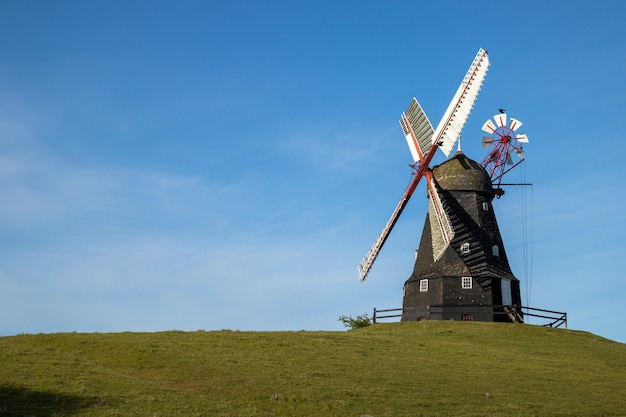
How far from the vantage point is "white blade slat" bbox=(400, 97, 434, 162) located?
191ft

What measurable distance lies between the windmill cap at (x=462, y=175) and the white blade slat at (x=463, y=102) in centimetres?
297

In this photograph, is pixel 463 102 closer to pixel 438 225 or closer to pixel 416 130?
pixel 416 130

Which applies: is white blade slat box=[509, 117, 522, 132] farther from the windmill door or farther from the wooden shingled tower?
the windmill door

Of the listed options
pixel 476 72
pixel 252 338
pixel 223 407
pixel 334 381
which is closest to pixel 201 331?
pixel 252 338

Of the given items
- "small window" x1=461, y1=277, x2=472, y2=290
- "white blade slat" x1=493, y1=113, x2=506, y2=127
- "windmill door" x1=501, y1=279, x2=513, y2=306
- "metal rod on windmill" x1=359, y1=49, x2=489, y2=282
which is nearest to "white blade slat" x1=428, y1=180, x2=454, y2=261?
"metal rod on windmill" x1=359, y1=49, x2=489, y2=282

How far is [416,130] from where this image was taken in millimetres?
60438

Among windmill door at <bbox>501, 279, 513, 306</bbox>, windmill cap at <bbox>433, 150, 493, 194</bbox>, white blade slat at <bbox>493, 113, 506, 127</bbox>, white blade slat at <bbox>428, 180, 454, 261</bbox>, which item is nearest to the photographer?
white blade slat at <bbox>428, 180, 454, 261</bbox>

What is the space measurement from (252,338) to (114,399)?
48.2ft

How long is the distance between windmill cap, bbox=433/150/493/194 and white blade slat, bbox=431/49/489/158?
9.73 ft

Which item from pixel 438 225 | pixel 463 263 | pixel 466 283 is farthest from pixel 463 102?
pixel 466 283

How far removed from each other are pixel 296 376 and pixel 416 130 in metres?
32.1

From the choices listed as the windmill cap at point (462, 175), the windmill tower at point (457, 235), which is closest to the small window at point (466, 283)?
the windmill tower at point (457, 235)

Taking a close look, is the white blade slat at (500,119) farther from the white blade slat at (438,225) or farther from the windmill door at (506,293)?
the windmill door at (506,293)

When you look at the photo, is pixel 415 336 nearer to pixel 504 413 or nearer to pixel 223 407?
pixel 504 413
